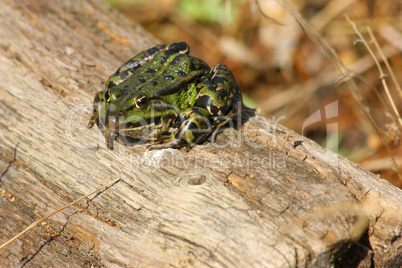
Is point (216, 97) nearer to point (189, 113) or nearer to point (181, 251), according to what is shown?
point (189, 113)

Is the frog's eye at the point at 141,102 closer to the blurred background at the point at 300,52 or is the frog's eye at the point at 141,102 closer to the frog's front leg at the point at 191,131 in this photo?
the frog's front leg at the point at 191,131

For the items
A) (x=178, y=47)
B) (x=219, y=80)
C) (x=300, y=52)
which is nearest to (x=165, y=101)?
(x=219, y=80)

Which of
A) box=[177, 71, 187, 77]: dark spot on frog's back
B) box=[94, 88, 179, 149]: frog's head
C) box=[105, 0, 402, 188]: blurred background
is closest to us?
box=[94, 88, 179, 149]: frog's head

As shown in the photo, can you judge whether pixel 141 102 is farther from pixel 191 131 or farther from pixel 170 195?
pixel 170 195

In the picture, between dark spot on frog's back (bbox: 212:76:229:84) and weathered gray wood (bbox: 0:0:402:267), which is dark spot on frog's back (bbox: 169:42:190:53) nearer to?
dark spot on frog's back (bbox: 212:76:229:84)

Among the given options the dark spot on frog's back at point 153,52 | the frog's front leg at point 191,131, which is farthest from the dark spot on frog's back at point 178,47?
the frog's front leg at point 191,131

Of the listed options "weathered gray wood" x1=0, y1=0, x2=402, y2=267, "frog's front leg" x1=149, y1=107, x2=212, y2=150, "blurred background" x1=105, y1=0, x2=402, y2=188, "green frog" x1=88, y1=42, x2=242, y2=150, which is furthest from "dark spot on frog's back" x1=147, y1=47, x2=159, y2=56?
"blurred background" x1=105, y1=0, x2=402, y2=188

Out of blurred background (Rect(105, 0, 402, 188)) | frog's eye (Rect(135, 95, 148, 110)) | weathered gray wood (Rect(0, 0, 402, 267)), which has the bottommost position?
weathered gray wood (Rect(0, 0, 402, 267))
